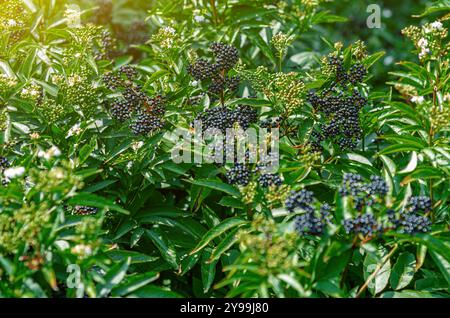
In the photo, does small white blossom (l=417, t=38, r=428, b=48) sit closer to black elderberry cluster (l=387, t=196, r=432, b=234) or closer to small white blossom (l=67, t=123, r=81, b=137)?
black elderberry cluster (l=387, t=196, r=432, b=234)

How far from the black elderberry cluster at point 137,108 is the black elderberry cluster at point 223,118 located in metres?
0.19

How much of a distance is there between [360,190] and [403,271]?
1.62 feet

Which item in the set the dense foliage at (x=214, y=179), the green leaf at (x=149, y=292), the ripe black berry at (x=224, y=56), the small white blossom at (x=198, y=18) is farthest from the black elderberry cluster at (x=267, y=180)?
the small white blossom at (x=198, y=18)

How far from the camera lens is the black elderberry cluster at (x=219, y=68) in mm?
2924

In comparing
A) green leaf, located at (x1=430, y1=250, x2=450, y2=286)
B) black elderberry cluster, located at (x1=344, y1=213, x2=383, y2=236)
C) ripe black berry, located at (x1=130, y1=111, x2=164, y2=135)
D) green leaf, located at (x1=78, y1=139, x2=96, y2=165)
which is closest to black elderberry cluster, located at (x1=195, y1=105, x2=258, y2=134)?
ripe black berry, located at (x1=130, y1=111, x2=164, y2=135)

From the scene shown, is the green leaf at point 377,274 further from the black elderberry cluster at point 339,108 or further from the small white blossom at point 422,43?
the small white blossom at point 422,43

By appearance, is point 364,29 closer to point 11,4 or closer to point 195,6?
point 195,6

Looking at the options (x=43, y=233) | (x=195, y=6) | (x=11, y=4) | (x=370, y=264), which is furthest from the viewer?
(x=195, y=6)

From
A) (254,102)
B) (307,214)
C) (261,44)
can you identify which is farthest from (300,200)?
(261,44)

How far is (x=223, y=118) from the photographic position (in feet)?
8.80
